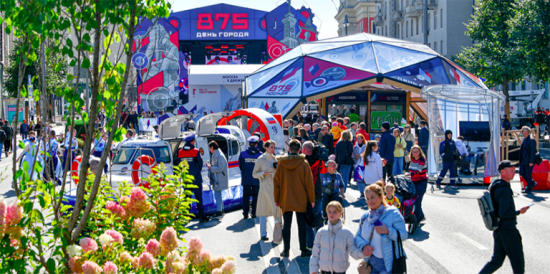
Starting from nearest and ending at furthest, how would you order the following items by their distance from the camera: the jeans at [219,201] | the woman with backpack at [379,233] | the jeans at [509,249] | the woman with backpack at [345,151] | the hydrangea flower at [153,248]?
1. the hydrangea flower at [153,248]
2. the woman with backpack at [379,233]
3. the jeans at [509,249]
4. the jeans at [219,201]
5. the woman with backpack at [345,151]

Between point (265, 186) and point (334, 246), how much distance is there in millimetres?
3698

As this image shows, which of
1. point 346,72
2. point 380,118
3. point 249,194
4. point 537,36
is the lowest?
point 249,194

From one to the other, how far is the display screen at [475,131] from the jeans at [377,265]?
38.6 ft

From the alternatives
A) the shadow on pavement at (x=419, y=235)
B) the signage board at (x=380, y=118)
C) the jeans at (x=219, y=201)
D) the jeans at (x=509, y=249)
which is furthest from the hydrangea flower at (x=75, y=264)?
the signage board at (x=380, y=118)

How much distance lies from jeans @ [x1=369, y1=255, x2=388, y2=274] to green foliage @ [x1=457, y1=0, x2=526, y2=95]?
94.6 feet

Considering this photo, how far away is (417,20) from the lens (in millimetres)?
65188

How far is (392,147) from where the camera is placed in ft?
44.5

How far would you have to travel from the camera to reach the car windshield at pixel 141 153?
1228cm

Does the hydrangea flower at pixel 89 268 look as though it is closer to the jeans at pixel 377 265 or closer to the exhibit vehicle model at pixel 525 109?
the jeans at pixel 377 265

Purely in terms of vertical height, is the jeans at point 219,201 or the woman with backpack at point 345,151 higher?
the woman with backpack at point 345,151

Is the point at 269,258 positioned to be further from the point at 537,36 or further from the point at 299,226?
the point at 537,36

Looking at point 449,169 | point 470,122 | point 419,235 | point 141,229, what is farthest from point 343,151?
point 141,229

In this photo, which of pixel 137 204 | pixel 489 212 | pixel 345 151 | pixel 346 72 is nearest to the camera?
pixel 137 204

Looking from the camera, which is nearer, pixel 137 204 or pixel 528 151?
pixel 137 204
